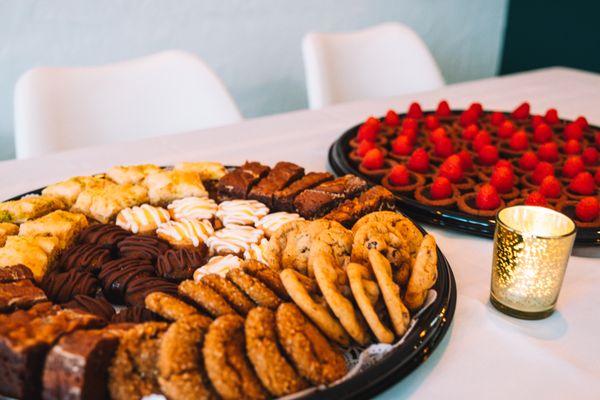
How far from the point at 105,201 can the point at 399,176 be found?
749 millimetres

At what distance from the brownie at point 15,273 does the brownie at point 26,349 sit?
171 millimetres

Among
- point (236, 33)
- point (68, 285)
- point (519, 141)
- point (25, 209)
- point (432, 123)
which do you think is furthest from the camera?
point (236, 33)

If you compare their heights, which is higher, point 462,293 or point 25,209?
point 25,209

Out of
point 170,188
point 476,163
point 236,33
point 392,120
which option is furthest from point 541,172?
point 236,33

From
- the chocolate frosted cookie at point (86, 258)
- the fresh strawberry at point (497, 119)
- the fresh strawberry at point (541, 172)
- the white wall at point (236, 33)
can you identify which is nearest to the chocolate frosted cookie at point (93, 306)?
the chocolate frosted cookie at point (86, 258)

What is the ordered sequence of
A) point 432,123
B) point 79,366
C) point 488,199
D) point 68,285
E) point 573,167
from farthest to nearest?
point 432,123, point 573,167, point 488,199, point 68,285, point 79,366

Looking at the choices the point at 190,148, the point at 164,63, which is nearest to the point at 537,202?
the point at 190,148

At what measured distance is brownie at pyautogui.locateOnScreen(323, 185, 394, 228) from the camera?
129cm

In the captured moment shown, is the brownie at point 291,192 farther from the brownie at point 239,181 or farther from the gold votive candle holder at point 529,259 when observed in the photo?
the gold votive candle holder at point 529,259

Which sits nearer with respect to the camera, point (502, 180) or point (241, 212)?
point (241, 212)

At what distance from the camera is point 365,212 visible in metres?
1.33

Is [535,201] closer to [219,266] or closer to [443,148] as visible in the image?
[443,148]

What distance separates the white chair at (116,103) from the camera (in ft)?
6.57

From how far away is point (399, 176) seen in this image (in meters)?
1.57
